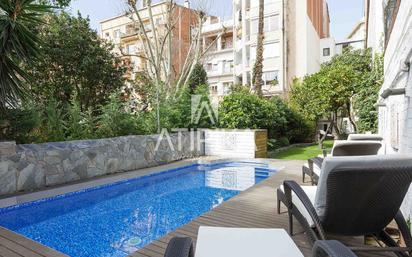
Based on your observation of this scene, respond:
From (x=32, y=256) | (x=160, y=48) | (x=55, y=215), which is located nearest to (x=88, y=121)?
(x=55, y=215)

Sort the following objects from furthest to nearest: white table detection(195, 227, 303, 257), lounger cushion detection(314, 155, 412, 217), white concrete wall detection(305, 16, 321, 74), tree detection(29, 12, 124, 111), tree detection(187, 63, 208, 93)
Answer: white concrete wall detection(305, 16, 321, 74), tree detection(187, 63, 208, 93), tree detection(29, 12, 124, 111), lounger cushion detection(314, 155, 412, 217), white table detection(195, 227, 303, 257)

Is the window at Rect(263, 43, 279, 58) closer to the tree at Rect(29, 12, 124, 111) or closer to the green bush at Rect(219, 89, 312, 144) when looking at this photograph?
the green bush at Rect(219, 89, 312, 144)

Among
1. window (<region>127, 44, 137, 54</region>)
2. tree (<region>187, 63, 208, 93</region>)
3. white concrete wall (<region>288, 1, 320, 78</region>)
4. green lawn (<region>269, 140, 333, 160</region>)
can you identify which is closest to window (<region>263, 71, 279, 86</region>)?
white concrete wall (<region>288, 1, 320, 78</region>)

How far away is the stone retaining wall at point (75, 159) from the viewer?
6.52 metres

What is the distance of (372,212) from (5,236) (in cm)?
454

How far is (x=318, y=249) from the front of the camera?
5.71 ft

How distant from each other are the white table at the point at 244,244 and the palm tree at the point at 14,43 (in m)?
5.45

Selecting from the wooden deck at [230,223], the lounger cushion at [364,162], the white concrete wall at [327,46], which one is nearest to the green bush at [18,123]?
the wooden deck at [230,223]

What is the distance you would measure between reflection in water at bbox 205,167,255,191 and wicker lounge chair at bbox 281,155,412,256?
4953 mm

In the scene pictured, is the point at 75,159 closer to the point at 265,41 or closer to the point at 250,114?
the point at 250,114

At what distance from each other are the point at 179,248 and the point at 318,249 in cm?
87

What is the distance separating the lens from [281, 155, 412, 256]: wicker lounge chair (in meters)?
2.61

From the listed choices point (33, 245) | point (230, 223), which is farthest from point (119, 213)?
point (230, 223)

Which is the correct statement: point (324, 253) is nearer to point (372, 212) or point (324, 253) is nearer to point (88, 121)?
point (372, 212)
